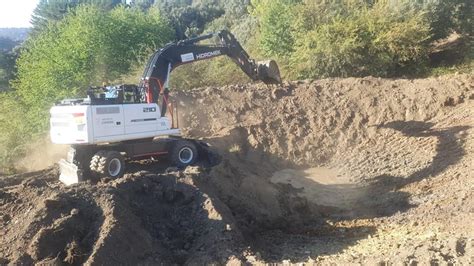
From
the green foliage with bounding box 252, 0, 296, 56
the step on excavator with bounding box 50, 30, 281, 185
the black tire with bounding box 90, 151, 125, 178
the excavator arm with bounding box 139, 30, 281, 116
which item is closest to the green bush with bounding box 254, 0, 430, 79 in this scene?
the green foliage with bounding box 252, 0, 296, 56

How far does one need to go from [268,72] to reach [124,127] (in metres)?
5.36

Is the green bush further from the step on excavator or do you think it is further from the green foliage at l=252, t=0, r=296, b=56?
the step on excavator

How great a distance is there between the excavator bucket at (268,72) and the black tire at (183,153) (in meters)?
3.56

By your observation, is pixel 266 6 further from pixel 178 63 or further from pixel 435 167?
pixel 435 167

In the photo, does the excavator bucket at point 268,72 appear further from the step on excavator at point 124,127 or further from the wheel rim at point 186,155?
the wheel rim at point 186,155

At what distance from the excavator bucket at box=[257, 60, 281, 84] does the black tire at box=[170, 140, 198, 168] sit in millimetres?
3564

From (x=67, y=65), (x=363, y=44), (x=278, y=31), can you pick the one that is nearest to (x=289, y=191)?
(x=363, y=44)

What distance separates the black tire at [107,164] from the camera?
1084cm

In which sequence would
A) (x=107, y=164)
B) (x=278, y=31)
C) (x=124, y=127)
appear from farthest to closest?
(x=278, y=31) → (x=124, y=127) → (x=107, y=164)

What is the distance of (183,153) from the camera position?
40.9ft

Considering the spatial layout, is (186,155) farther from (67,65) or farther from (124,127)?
(67,65)

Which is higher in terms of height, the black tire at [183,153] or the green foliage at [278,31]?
the green foliage at [278,31]

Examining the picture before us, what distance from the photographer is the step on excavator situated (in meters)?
10.8

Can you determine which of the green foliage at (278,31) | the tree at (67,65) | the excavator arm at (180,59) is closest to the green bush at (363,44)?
the green foliage at (278,31)
